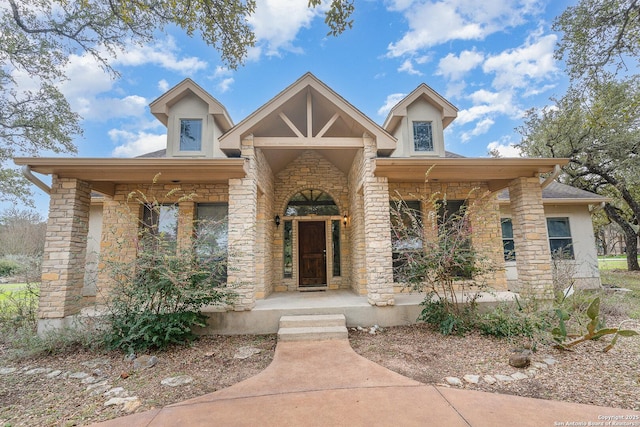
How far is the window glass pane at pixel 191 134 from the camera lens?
725 centimetres

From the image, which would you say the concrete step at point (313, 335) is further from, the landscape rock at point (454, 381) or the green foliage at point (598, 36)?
the green foliage at point (598, 36)

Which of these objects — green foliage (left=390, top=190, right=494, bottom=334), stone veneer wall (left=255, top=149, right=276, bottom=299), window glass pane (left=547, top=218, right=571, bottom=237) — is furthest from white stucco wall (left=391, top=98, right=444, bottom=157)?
window glass pane (left=547, top=218, right=571, bottom=237)

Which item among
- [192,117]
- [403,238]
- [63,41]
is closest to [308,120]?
[403,238]

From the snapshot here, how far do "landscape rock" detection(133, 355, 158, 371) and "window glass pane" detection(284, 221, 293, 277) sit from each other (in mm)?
4241

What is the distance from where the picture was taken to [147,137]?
17469mm

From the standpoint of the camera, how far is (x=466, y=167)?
18.6ft

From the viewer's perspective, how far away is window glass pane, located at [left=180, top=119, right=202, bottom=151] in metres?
7.25

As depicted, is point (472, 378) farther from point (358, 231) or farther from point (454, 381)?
point (358, 231)

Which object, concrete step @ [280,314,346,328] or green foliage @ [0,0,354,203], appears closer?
green foliage @ [0,0,354,203]

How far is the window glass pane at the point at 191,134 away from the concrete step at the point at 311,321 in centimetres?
509

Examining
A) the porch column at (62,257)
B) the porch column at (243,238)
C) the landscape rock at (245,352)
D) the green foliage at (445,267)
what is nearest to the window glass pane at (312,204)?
the porch column at (243,238)

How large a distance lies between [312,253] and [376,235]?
315 centimetres

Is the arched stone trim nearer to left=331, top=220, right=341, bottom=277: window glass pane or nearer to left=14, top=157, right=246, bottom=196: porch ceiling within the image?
left=331, top=220, right=341, bottom=277: window glass pane

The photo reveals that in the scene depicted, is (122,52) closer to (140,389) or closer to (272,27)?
(272,27)
